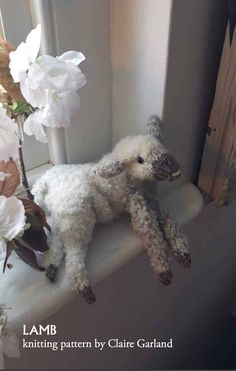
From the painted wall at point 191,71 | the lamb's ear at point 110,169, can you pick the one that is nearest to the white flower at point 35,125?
the lamb's ear at point 110,169

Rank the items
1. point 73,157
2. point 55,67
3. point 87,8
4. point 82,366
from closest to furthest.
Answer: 1. point 55,67
2. point 87,8
3. point 73,157
4. point 82,366

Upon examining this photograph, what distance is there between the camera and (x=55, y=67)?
370 millimetres

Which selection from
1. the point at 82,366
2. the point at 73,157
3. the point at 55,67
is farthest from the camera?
the point at 82,366

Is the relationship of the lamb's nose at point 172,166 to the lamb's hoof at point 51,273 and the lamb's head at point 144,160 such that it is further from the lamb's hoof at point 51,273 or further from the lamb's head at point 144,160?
the lamb's hoof at point 51,273

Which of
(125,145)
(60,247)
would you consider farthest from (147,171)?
(60,247)

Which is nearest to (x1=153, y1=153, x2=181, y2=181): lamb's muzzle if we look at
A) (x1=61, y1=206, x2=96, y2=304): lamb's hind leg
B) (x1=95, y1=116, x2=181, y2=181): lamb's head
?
(x1=95, y1=116, x2=181, y2=181): lamb's head

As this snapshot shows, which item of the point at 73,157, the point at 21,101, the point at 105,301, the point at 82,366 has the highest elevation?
the point at 21,101

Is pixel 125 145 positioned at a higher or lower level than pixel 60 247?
higher

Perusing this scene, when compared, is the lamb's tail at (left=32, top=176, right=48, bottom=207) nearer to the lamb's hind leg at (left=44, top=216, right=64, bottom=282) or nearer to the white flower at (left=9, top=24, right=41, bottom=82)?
the lamb's hind leg at (left=44, top=216, right=64, bottom=282)

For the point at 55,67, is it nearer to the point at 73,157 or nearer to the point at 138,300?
the point at 73,157

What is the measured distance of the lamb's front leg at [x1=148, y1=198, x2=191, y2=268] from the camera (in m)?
0.54

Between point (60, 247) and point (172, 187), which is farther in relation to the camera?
point (172, 187)

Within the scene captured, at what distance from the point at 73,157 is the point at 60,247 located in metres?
0.16

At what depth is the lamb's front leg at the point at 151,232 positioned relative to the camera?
53 centimetres
